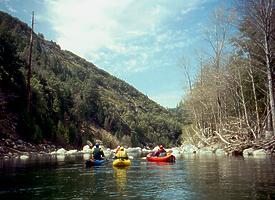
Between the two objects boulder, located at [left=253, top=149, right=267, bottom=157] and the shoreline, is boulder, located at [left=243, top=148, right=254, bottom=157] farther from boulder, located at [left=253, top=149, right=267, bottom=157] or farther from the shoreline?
boulder, located at [left=253, top=149, right=267, bottom=157]

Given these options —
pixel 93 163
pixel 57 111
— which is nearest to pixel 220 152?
pixel 93 163

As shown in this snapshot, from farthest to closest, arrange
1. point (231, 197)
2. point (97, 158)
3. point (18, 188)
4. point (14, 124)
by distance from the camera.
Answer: point (14, 124), point (97, 158), point (18, 188), point (231, 197)

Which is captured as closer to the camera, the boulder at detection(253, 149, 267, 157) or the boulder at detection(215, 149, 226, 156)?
the boulder at detection(253, 149, 267, 157)

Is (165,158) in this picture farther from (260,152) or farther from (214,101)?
(214,101)

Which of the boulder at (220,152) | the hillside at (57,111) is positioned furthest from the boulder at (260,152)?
the hillside at (57,111)

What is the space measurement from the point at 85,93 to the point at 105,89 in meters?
50.6

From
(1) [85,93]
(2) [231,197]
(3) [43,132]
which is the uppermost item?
(1) [85,93]

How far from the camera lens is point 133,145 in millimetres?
87688

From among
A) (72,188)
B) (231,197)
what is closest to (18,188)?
(72,188)

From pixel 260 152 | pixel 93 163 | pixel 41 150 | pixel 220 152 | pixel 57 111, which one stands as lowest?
pixel 93 163

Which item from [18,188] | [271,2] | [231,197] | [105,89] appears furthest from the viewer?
[105,89]

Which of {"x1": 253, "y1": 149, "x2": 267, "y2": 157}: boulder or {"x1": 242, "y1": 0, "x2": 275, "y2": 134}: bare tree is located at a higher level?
{"x1": 242, "y1": 0, "x2": 275, "y2": 134}: bare tree

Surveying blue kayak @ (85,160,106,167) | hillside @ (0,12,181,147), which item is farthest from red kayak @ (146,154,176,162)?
hillside @ (0,12,181,147)

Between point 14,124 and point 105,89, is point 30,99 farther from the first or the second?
point 105,89
